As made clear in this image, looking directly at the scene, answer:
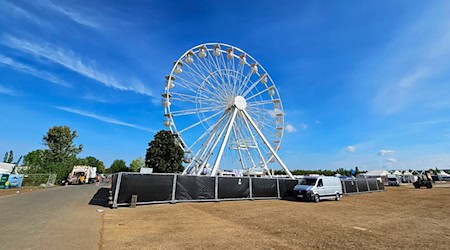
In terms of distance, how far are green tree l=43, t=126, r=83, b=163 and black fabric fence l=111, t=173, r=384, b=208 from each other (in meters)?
49.3

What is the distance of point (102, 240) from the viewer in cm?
541

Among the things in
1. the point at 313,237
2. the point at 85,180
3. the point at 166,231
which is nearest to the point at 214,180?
the point at 166,231

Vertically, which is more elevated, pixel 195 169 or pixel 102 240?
pixel 195 169

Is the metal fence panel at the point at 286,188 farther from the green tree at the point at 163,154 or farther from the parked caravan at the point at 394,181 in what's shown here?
the parked caravan at the point at 394,181

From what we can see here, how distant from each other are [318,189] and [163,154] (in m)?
18.9

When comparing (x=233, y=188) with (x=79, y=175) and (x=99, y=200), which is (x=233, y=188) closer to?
(x=99, y=200)

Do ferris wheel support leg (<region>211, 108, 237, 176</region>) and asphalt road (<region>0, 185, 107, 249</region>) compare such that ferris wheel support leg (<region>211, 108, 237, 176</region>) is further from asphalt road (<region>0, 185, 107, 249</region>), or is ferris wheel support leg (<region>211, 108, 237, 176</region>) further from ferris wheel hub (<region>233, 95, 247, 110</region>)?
asphalt road (<region>0, 185, 107, 249</region>)

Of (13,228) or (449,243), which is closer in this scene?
(449,243)

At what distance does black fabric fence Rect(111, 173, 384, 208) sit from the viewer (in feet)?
35.8

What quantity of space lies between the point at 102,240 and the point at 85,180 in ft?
130

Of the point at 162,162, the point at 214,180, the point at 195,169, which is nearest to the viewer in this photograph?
the point at 214,180

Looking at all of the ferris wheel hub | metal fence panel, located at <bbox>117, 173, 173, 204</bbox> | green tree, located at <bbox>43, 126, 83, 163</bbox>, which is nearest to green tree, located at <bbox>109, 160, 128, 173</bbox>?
green tree, located at <bbox>43, 126, 83, 163</bbox>

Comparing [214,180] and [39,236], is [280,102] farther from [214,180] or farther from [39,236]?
[39,236]

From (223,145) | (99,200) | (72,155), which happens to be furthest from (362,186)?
(72,155)
